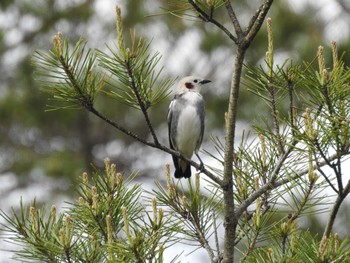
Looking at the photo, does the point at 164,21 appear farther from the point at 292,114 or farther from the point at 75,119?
the point at 292,114

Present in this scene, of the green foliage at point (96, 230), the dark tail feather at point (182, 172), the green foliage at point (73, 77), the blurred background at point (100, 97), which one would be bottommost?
the green foliage at point (96, 230)

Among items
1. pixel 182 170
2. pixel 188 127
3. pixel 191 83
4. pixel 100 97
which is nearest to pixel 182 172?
pixel 182 170

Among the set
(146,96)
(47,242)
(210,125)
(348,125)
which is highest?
(210,125)

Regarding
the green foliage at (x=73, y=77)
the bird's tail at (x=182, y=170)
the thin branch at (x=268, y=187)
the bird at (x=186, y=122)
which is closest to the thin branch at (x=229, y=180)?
the thin branch at (x=268, y=187)

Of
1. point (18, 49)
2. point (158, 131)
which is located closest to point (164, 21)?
point (158, 131)

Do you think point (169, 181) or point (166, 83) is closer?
point (166, 83)

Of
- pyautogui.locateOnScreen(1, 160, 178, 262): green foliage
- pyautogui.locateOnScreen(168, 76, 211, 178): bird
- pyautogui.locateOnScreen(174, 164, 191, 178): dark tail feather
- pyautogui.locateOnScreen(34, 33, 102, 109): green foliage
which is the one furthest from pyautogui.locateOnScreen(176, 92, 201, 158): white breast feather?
pyautogui.locateOnScreen(34, 33, 102, 109): green foliage

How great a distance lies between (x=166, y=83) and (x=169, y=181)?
240 mm

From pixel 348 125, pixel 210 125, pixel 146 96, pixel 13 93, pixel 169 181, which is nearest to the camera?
pixel 348 125

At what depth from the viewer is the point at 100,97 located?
6715 millimetres

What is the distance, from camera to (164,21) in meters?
6.38

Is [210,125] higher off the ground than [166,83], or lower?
higher

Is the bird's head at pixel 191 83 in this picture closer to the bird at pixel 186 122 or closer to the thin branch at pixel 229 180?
the bird at pixel 186 122

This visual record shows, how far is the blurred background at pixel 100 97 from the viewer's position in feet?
19.7
